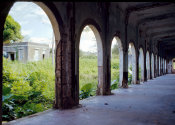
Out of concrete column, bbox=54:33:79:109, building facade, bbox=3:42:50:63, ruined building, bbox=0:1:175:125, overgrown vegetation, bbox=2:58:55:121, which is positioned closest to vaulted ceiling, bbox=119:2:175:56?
ruined building, bbox=0:1:175:125

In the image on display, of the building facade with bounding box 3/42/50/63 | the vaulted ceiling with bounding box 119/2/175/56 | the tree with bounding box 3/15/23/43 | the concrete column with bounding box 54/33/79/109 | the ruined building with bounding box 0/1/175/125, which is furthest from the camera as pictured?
the building facade with bounding box 3/42/50/63

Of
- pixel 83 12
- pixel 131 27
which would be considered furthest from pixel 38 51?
pixel 83 12

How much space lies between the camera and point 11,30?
84.2 ft

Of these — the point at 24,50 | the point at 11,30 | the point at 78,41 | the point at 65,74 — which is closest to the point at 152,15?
the point at 78,41

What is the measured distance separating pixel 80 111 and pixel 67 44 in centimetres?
175

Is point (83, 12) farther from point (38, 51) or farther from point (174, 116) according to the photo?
point (38, 51)

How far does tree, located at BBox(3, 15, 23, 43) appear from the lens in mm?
25350

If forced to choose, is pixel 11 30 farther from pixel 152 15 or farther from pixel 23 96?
pixel 23 96

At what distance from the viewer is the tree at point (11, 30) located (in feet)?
83.2

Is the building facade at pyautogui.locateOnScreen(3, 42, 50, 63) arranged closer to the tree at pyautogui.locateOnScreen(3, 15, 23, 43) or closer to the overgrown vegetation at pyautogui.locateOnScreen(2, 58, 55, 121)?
the tree at pyautogui.locateOnScreen(3, 15, 23, 43)

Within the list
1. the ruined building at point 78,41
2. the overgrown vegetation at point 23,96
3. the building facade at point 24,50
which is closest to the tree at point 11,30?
the building facade at point 24,50

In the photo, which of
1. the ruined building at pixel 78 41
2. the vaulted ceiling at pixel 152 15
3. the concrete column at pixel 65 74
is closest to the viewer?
the ruined building at pixel 78 41

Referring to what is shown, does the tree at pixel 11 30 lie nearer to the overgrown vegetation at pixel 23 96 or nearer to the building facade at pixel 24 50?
the building facade at pixel 24 50

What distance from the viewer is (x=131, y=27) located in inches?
473
